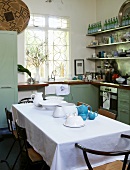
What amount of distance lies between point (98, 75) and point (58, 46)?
1.33 metres

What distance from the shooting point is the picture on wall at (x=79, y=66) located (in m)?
6.58

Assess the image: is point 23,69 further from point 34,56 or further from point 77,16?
point 77,16

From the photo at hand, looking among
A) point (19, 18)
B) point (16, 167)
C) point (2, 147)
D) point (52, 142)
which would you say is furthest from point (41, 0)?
Answer: point (52, 142)

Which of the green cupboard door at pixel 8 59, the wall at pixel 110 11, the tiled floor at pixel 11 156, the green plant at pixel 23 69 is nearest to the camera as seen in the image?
the tiled floor at pixel 11 156

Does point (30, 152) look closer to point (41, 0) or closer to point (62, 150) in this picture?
point (62, 150)

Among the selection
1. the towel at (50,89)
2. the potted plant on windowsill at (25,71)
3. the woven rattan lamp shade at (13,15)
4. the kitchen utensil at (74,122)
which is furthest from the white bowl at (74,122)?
the woven rattan lamp shade at (13,15)

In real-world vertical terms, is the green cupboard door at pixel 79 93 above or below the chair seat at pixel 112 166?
above

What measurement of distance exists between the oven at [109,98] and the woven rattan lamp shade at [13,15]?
97.5 inches

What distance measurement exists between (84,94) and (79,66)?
0.98 metres

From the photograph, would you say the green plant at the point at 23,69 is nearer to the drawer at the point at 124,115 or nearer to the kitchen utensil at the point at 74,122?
the drawer at the point at 124,115

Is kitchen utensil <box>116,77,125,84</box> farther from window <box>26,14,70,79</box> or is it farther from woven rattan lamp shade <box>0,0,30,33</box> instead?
woven rattan lamp shade <box>0,0,30,33</box>

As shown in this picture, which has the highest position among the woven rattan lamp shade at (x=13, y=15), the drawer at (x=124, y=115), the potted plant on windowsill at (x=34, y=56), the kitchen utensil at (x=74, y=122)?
the woven rattan lamp shade at (x=13, y=15)

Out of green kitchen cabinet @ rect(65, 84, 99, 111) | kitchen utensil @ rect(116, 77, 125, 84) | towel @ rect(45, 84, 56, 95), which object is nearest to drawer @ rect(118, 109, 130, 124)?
kitchen utensil @ rect(116, 77, 125, 84)

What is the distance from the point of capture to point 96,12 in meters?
6.71
